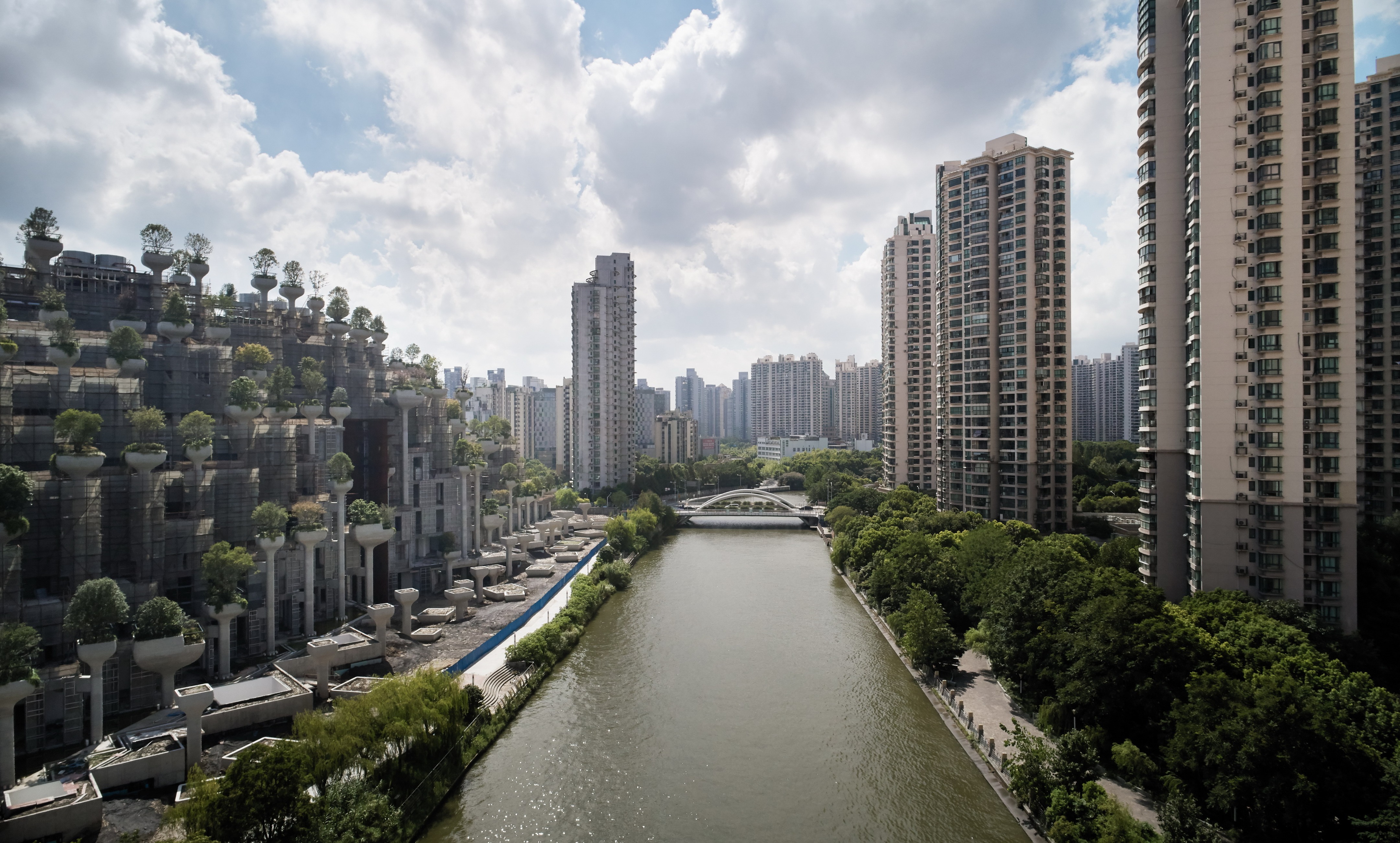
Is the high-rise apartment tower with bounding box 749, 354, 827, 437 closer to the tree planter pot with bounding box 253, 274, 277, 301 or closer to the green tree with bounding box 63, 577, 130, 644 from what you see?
the tree planter pot with bounding box 253, 274, 277, 301

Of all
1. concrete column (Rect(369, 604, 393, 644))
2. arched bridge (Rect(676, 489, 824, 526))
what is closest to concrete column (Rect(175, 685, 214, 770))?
concrete column (Rect(369, 604, 393, 644))

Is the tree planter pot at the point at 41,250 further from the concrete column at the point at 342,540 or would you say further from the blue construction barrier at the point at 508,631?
the blue construction barrier at the point at 508,631

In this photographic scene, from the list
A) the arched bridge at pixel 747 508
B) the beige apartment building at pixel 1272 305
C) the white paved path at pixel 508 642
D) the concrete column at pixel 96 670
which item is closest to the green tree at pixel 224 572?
the concrete column at pixel 96 670

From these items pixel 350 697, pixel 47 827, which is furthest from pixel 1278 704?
pixel 47 827

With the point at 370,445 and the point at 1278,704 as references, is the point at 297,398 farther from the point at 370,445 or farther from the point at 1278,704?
the point at 1278,704

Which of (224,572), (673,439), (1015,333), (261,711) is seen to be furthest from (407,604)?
(673,439)

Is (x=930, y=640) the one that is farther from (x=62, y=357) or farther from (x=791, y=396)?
(x=791, y=396)
